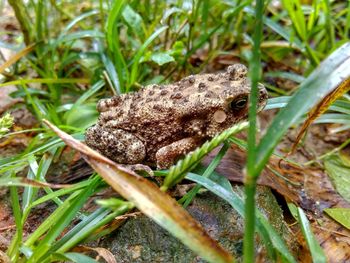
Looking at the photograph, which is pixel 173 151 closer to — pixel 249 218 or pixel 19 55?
pixel 249 218

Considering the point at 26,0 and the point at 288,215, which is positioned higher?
the point at 26,0

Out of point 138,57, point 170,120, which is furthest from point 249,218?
point 138,57

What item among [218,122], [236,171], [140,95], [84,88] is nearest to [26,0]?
[84,88]

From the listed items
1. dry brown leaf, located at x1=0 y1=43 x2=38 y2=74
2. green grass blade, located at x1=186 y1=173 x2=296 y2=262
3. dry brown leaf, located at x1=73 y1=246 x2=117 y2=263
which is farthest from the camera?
dry brown leaf, located at x1=0 y1=43 x2=38 y2=74

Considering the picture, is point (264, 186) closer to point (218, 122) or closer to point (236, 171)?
point (236, 171)

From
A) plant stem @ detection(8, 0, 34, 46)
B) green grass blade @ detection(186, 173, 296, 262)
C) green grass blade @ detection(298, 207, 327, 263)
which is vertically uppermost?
plant stem @ detection(8, 0, 34, 46)

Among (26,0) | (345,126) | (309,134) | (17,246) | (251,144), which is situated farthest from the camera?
(26,0)

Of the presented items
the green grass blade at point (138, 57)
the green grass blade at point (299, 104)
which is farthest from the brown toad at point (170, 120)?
the green grass blade at point (299, 104)

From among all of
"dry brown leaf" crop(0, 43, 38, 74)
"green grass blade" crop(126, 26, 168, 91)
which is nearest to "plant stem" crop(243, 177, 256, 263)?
"green grass blade" crop(126, 26, 168, 91)

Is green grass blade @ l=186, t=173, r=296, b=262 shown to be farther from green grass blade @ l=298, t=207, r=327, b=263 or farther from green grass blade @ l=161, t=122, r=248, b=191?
green grass blade @ l=161, t=122, r=248, b=191
